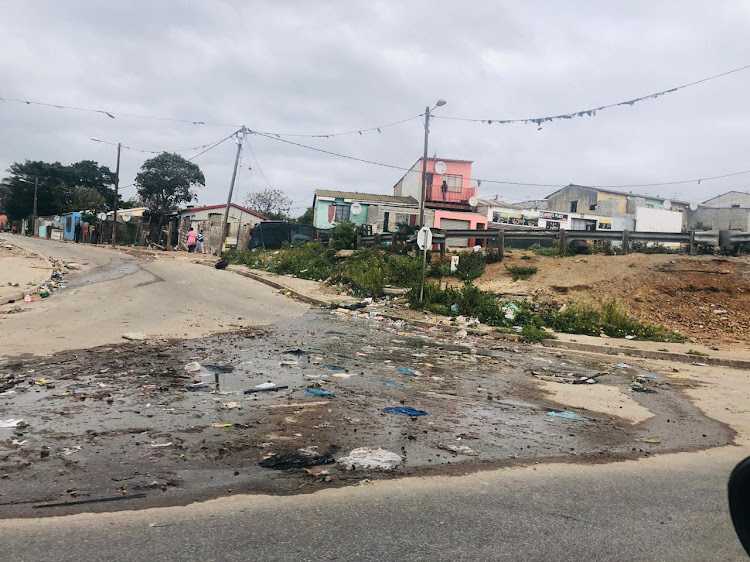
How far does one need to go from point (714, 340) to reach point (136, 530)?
13.1m

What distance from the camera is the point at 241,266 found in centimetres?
2725

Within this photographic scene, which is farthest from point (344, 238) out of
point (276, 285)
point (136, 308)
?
point (136, 308)

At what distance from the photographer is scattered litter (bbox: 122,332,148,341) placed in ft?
29.7

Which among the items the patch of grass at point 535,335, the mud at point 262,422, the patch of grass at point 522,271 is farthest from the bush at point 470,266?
the mud at point 262,422

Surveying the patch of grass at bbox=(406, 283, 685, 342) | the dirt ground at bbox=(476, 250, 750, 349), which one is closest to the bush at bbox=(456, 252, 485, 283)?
the dirt ground at bbox=(476, 250, 750, 349)

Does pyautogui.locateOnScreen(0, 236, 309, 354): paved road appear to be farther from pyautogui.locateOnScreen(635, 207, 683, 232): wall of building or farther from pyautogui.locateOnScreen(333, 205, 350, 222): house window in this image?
pyautogui.locateOnScreen(635, 207, 683, 232): wall of building

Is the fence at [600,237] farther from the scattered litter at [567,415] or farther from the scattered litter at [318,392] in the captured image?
the scattered litter at [318,392]

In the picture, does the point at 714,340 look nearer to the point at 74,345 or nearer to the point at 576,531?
the point at 576,531

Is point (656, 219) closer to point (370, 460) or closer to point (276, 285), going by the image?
point (276, 285)

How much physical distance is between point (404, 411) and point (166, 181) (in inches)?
1919

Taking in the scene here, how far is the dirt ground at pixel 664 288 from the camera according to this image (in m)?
13.4

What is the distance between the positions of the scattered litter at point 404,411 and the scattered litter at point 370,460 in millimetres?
1152

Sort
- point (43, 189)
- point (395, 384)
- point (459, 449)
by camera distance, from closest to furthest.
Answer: point (459, 449), point (395, 384), point (43, 189)

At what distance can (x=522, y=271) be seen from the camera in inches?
695
